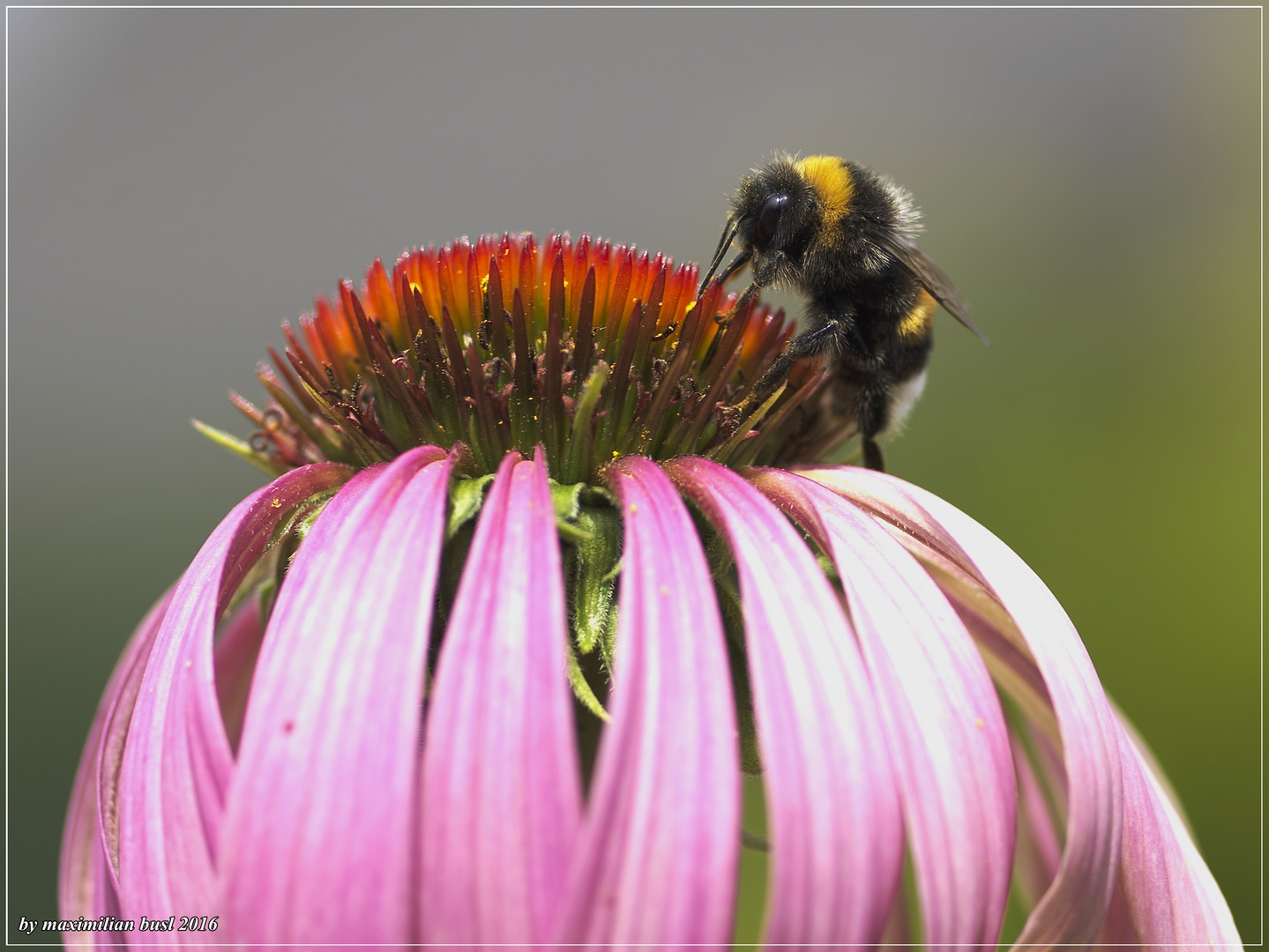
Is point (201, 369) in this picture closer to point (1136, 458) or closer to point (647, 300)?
point (1136, 458)

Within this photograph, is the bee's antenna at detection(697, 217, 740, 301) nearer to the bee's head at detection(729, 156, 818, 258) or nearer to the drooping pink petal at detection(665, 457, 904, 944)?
the bee's head at detection(729, 156, 818, 258)

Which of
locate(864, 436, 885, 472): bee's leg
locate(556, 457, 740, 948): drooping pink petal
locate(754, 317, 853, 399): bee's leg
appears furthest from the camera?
locate(864, 436, 885, 472): bee's leg

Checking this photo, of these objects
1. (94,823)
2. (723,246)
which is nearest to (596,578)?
(723,246)

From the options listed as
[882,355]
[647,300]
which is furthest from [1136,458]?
[647,300]

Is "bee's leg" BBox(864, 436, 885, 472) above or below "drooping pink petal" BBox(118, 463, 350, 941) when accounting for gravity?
above

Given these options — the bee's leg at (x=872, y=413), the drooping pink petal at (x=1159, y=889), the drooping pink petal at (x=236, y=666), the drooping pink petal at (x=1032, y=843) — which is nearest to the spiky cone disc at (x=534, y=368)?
the bee's leg at (x=872, y=413)

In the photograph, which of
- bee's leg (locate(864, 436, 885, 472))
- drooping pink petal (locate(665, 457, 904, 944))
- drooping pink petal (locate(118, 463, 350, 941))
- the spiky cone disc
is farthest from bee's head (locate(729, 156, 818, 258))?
drooping pink petal (locate(118, 463, 350, 941))

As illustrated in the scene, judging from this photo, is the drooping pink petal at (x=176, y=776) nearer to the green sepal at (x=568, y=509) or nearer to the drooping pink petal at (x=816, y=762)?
the green sepal at (x=568, y=509)
